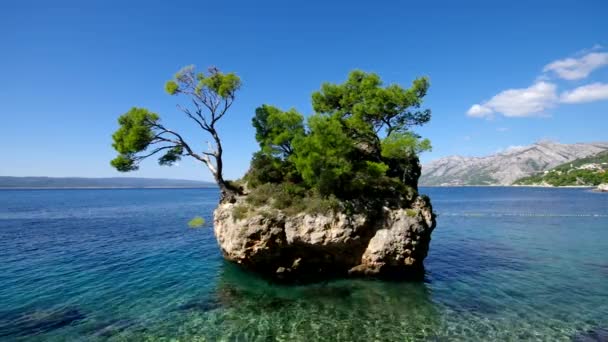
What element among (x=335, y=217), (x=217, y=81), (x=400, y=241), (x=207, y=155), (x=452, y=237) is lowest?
(x=452, y=237)

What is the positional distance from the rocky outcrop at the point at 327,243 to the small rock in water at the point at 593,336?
33.9 ft

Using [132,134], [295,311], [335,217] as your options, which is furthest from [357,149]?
[132,134]

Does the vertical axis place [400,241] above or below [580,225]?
above

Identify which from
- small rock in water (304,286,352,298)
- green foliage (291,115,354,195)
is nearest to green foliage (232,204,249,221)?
green foliage (291,115,354,195)

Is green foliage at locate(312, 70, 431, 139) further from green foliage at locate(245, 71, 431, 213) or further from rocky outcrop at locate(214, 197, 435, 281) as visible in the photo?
rocky outcrop at locate(214, 197, 435, 281)

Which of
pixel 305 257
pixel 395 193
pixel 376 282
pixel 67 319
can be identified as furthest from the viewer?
pixel 395 193

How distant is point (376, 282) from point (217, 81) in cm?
2224

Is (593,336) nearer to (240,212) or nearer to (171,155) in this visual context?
(240,212)

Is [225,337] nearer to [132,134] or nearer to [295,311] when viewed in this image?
[295,311]

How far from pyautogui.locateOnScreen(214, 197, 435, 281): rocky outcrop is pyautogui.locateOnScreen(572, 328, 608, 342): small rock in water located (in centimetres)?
1034

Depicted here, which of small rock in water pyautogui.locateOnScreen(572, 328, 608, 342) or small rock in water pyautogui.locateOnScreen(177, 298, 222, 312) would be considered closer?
small rock in water pyautogui.locateOnScreen(572, 328, 608, 342)

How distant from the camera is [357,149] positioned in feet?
103

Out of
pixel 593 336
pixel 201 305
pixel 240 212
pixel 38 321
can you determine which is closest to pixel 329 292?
pixel 201 305

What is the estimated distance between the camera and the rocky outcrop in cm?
2327
